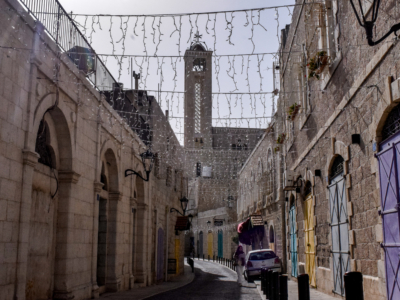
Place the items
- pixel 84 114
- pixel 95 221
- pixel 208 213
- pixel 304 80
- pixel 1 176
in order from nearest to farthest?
1. pixel 1 176
2. pixel 84 114
3. pixel 95 221
4. pixel 304 80
5. pixel 208 213

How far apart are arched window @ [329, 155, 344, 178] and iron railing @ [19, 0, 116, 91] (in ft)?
18.5

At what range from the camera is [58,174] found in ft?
32.0

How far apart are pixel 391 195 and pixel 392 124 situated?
1042mm

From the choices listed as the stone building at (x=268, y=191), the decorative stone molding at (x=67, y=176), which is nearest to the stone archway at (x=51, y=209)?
the decorative stone molding at (x=67, y=176)

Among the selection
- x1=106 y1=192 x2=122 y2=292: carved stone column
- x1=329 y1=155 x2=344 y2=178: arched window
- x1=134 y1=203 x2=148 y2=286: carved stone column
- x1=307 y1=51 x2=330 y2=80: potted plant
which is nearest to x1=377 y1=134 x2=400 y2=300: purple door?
x1=329 y1=155 x2=344 y2=178: arched window

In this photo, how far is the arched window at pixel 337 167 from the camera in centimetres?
1002

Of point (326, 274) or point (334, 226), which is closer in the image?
point (334, 226)

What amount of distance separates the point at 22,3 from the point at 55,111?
2.39 metres

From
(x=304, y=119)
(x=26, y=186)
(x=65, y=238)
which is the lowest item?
(x=65, y=238)

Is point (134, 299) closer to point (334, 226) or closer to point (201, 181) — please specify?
point (334, 226)

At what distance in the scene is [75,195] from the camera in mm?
10031

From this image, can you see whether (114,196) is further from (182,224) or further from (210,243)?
(210,243)

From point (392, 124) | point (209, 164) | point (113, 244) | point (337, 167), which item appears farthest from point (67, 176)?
point (209, 164)

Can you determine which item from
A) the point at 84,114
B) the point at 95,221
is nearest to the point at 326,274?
the point at 95,221
